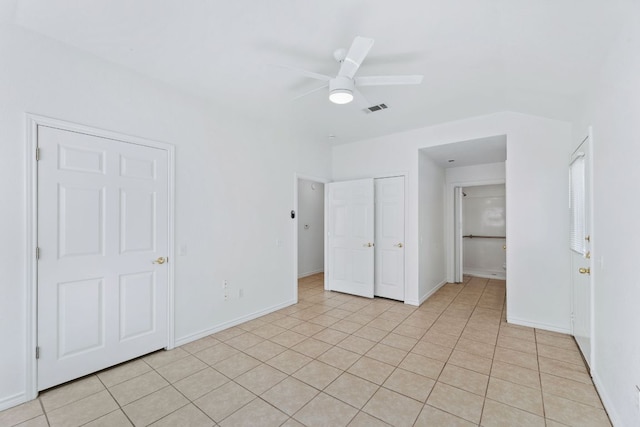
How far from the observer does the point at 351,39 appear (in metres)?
2.14

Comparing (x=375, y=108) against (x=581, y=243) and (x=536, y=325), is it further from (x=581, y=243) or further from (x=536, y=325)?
(x=536, y=325)

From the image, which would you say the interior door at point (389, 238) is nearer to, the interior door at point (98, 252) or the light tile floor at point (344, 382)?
the light tile floor at point (344, 382)

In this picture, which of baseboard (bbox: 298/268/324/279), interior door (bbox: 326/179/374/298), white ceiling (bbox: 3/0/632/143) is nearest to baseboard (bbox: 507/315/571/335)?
interior door (bbox: 326/179/374/298)

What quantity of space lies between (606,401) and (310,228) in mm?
5569

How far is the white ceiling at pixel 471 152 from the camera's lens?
404cm

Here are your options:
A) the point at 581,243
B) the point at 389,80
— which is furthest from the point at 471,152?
the point at 389,80

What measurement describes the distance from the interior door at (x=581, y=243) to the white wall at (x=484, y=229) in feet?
11.6

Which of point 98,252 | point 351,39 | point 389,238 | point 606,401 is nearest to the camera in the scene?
point 606,401

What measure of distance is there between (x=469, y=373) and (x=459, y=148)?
317cm

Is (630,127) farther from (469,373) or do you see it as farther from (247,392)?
(247,392)

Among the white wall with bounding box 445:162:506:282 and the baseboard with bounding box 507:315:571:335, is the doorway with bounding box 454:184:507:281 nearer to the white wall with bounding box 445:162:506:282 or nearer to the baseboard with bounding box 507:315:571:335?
the white wall with bounding box 445:162:506:282

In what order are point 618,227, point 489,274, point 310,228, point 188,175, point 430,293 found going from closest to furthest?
point 618,227 → point 188,175 → point 430,293 → point 489,274 → point 310,228

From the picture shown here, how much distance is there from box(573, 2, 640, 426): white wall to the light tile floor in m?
0.37

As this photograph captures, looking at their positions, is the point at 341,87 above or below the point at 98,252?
above
